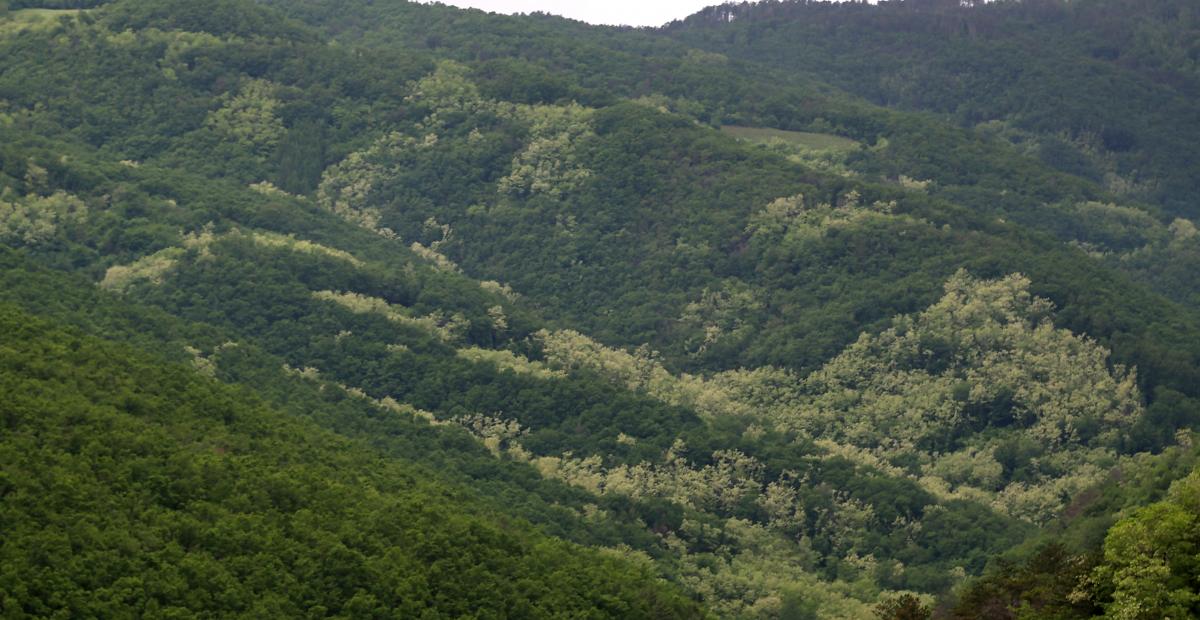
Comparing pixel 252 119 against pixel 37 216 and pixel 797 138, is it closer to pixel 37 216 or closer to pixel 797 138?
pixel 37 216

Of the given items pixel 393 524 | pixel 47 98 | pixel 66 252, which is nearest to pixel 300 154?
pixel 47 98

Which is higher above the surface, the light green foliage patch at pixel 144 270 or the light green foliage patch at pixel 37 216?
the light green foliage patch at pixel 37 216

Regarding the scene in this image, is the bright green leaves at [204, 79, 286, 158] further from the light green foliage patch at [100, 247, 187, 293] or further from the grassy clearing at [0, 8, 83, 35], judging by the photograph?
the light green foliage patch at [100, 247, 187, 293]

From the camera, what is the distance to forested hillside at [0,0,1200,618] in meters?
76.2

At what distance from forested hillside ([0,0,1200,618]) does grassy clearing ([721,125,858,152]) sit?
116cm

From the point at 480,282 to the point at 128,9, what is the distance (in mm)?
40209

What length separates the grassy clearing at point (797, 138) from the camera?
176 metres

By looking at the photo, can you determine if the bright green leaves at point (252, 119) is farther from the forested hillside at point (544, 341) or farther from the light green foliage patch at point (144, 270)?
the light green foliage patch at point (144, 270)

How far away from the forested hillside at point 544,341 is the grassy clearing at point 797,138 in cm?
116

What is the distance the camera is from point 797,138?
17862 centimetres

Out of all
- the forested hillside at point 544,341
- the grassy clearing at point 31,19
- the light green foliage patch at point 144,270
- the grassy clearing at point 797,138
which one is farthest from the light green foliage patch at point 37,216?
the grassy clearing at point 797,138

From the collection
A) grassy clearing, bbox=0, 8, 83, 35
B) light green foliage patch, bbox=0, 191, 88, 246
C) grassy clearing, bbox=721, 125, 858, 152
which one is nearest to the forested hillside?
light green foliage patch, bbox=0, 191, 88, 246

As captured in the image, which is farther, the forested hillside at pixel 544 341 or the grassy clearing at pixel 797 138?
the grassy clearing at pixel 797 138

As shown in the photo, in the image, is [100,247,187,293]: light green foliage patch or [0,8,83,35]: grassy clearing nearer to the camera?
[100,247,187,293]: light green foliage patch
